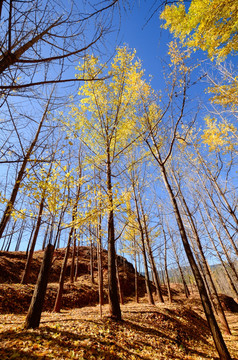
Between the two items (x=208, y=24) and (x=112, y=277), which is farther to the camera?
(x=112, y=277)

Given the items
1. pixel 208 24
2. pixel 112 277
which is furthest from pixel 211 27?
pixel 112 277

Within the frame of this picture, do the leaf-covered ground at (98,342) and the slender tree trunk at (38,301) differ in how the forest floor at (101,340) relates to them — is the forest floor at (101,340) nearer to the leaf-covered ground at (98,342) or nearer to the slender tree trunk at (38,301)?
the leaf-covered ground at (98,342)

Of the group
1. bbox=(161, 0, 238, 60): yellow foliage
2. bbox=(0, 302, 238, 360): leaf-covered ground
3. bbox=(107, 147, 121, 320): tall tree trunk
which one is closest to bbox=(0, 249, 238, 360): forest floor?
bbox=(0, 302, 238, 360): leaf-covered ground

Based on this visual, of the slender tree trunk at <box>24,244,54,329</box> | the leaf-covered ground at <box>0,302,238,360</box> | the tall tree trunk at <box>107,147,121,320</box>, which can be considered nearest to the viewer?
the leaf-covered ground at <box>0,302,238,360</box>

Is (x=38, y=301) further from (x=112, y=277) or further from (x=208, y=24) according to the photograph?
(x=208, y=24)

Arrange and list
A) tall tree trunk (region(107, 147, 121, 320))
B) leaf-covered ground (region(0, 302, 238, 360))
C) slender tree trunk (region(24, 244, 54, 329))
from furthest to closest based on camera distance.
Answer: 1. tall tree trunk (region(107, 147, 121, 320))
2. slender tree trunk (region(24, 244, 54, 329))
3. leaf-covered ground (region(0, 302, 238, 360))

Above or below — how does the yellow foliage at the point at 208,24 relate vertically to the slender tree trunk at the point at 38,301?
above

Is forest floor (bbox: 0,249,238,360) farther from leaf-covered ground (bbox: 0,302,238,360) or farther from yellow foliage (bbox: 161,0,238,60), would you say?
yellow foliage (bbox: 161,0,238,60)

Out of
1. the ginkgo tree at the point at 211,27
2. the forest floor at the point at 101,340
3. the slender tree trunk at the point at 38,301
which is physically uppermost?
the ginkgo tree at the point at 211,27

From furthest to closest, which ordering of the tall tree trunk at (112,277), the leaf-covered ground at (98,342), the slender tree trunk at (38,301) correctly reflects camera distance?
1. the tall tree trunk at (112,277)
2. the slender tree trunk at (38,301)
3. the leaf-covered ground at (98,342)

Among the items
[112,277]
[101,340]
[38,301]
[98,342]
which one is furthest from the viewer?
[112,277]

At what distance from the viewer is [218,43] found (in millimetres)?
4477

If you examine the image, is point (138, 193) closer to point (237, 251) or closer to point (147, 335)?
point (237, 251)

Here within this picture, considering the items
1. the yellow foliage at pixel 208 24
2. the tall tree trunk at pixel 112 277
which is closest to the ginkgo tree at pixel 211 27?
the yellow foliage at pixel 208 24
